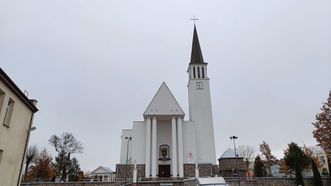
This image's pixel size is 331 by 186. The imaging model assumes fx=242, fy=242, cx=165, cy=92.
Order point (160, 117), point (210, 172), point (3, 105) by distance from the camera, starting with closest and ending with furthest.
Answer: point (3, 105) → point (210, 172) → point (160, 117)

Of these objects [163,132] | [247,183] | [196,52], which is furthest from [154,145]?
[196,52]

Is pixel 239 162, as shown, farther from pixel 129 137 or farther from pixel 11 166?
pixel 11 166

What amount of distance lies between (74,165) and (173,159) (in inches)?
1113

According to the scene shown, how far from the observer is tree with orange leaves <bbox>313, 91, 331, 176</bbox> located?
21344mm

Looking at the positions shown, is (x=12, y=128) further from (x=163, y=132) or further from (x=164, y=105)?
(x=163, y=132)

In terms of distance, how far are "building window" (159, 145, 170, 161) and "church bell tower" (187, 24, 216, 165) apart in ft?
12.0

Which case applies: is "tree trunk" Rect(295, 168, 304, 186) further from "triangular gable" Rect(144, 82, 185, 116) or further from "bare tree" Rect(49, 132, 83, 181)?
"bare tree" Rect(49, 132, 83, 181)

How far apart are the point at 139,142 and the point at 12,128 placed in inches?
788

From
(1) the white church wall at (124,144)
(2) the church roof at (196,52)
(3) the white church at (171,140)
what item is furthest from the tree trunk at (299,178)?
(2) the church roof at (196,52)

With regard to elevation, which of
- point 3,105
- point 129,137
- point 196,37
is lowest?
point 3,105

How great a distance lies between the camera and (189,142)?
1164 inches

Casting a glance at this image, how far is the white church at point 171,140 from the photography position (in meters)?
27.6

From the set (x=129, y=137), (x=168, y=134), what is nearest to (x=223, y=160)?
(x=168, y=134)

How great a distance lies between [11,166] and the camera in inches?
404
